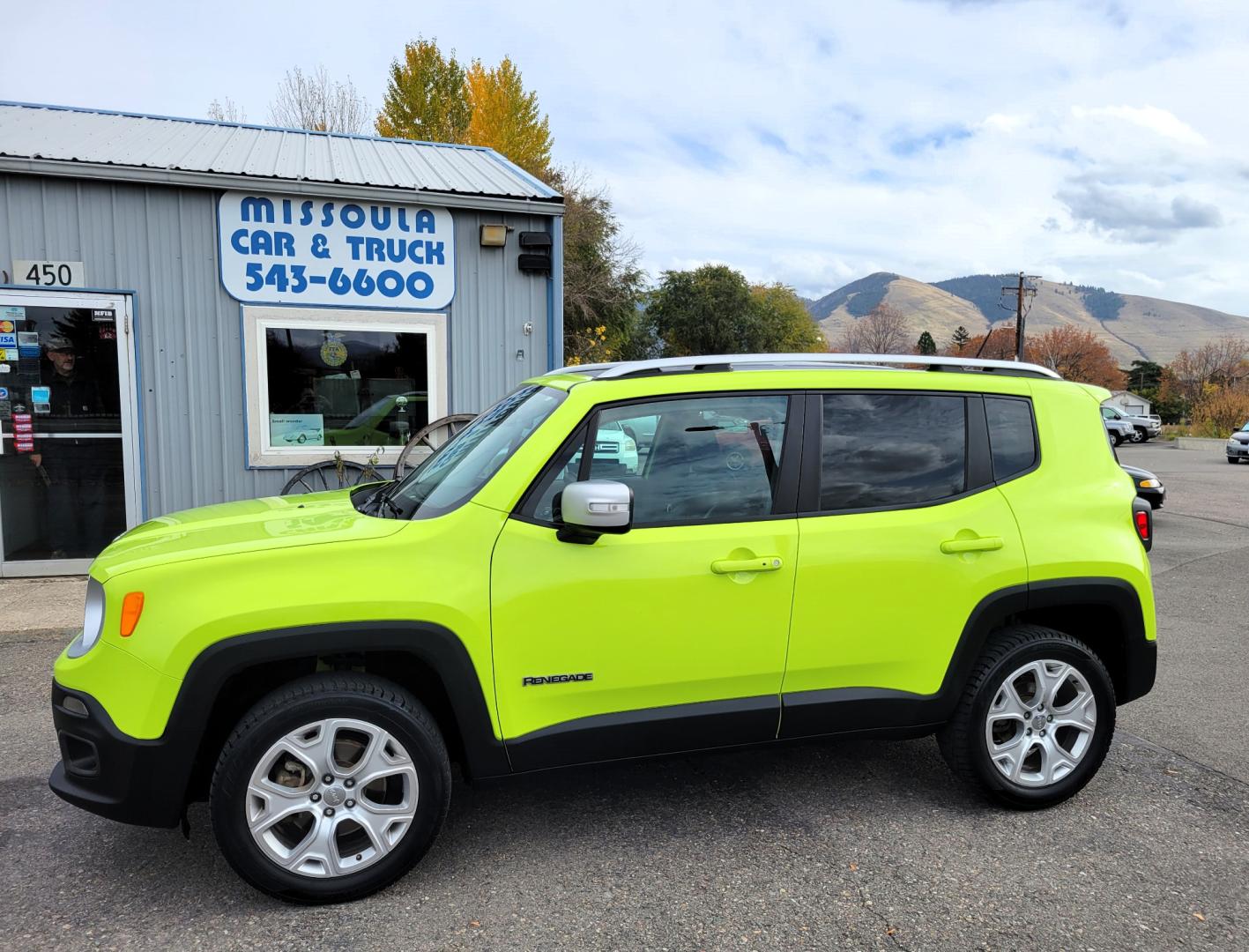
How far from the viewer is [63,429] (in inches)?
298

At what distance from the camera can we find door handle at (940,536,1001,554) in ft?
11.0

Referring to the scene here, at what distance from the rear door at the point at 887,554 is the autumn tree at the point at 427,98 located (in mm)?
42430

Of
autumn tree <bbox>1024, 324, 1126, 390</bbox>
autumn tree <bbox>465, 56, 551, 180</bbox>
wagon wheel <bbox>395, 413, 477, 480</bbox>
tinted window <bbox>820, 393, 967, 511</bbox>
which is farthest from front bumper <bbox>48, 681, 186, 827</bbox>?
autumn tree <bbox>1024, 324, 1126, 390</bbox>

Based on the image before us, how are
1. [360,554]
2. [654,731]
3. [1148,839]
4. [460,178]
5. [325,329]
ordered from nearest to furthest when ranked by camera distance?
[360,554], [654,731], [1148,839], [325,329], [460,178]

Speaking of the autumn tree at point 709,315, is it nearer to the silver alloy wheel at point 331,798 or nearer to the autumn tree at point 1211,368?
the autumn tree at point 1211,368

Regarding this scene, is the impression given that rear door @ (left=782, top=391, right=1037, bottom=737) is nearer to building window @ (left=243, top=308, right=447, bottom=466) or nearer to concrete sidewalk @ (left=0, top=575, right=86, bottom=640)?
concrete sidewalk @ (left=0, top=575, right=86, bottom=640)

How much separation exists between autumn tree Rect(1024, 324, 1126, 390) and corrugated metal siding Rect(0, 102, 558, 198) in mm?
74055

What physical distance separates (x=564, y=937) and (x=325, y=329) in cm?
675

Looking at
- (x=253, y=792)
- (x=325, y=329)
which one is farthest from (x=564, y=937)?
(x=325, y=329)

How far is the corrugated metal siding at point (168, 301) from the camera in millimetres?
7504

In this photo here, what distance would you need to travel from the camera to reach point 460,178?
8984mm

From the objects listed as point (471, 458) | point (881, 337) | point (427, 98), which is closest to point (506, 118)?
point (427, 98)

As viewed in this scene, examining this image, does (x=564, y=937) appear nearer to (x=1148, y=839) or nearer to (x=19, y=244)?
(x=1148, y=839)

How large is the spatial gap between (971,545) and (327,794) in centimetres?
247
